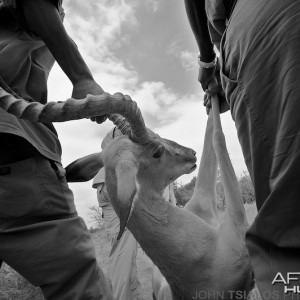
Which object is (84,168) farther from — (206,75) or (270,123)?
(270,123)

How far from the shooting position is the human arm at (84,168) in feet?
7.81

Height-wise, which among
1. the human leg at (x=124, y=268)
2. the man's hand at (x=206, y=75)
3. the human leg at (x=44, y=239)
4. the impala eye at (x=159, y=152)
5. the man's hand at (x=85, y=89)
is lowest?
the human leg at (x=124, y=268)

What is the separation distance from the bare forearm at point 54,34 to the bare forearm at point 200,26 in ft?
3.07

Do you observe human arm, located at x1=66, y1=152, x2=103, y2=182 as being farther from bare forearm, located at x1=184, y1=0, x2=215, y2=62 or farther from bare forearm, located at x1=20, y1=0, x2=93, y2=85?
bare forearm, located at x1=184, y1=0, x2=215, y2=62

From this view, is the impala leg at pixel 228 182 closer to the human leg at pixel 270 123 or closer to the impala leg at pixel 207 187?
the impala leg at pixel 207 187

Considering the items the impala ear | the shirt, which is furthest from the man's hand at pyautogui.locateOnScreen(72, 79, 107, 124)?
the impala ear

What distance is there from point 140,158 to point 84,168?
46cm

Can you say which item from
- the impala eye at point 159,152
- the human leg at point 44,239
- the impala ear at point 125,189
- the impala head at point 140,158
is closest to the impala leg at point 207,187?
the impala head at point 140,158

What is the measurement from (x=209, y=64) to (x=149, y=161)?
2.94 feet

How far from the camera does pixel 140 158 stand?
8.89ft

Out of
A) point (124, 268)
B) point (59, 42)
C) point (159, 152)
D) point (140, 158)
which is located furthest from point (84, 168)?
point (124, 268)

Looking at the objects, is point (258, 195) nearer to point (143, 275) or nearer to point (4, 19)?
point (4, 19)

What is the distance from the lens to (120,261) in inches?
163

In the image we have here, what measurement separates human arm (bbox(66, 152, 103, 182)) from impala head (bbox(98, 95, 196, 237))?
0.24 feet
